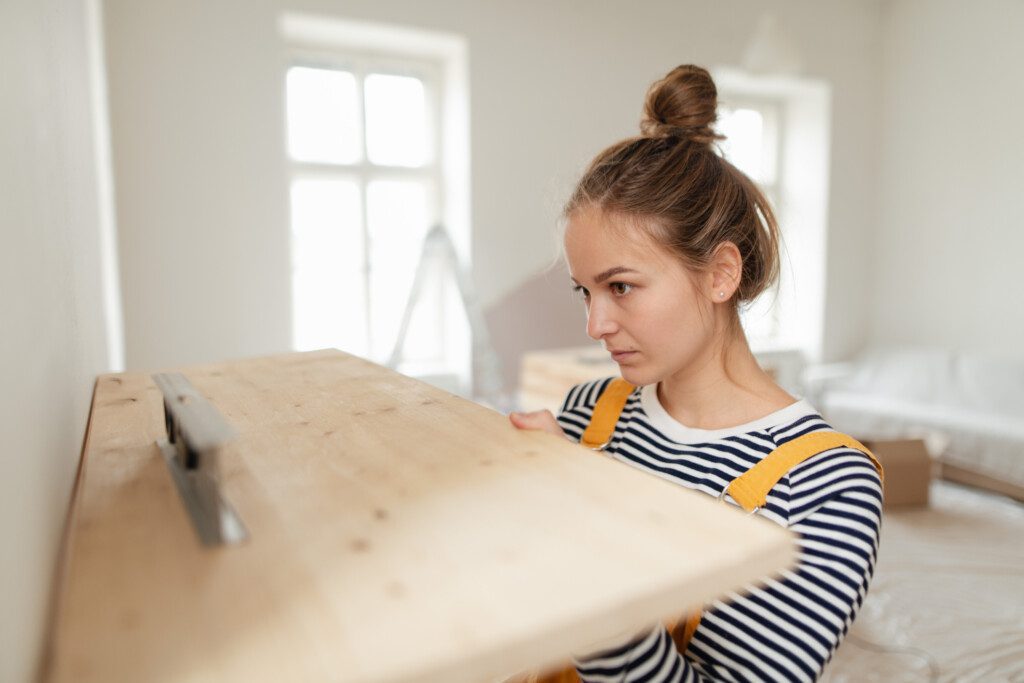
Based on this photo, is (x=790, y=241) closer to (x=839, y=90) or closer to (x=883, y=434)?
(x=839, y=90)

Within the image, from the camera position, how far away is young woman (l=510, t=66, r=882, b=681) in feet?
2.24

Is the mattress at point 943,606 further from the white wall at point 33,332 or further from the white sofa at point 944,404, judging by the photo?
the white wall at point 33,332

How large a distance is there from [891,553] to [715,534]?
2.06 meters

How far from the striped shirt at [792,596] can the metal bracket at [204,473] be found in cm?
34

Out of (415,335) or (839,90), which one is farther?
(839,90)

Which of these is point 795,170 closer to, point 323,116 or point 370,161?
A: point 370,161

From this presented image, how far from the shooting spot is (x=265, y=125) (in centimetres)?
303

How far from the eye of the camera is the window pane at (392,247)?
363 cm

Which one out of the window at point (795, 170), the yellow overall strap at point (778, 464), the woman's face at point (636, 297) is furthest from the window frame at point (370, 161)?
the yellow overall strap at point (778, 464)

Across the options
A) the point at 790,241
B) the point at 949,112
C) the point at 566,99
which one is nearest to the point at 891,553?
the point at 566,99

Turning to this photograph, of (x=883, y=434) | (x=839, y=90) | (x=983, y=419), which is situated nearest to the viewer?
(x=983, y=419)

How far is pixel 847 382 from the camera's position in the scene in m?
4.16

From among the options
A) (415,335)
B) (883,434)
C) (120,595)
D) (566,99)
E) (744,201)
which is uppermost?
(566,99)

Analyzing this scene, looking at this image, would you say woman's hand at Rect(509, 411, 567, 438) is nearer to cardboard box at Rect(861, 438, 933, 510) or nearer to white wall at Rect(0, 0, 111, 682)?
white wall at Rect(0, 0, 111, 682)
